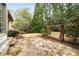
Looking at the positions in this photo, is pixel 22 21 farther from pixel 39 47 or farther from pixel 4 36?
pixel 39 47

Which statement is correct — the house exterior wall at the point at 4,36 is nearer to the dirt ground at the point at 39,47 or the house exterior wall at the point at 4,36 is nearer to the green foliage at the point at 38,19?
the dirt ground at the point at 39,47

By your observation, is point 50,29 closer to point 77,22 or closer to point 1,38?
point 77,22

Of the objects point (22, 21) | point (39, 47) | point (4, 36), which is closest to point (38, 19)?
point (22, 21)

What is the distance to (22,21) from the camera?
11.6ft

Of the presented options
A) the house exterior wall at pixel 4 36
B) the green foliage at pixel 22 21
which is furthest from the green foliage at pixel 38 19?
the house exterior wall at pixel 4 36

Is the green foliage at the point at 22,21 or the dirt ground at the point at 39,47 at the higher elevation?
the green foliage at the point at 22,21

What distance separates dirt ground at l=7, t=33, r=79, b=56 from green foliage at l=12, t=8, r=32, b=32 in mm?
103

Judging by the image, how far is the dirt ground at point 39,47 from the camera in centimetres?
356

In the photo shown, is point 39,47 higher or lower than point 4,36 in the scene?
lower

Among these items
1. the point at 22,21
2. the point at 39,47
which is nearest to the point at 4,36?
the point at 22,21

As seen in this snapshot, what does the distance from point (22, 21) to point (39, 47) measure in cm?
45

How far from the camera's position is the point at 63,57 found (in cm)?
358

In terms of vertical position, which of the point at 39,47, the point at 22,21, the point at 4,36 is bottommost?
the point at 39,47

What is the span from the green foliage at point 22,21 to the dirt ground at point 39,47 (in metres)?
0.10
